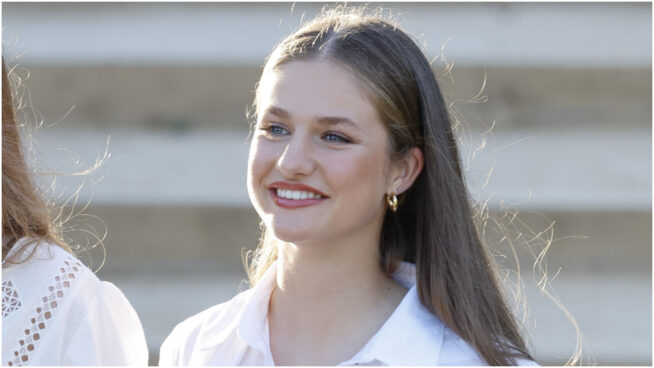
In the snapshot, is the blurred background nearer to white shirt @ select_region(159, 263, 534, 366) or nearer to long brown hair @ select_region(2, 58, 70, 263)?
white shirt @ select_region(159, 263, 534, 366)

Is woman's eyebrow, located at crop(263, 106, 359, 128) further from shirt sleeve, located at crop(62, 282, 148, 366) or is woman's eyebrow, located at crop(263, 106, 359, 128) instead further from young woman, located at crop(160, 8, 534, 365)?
shirt sleeve, located at crop(62, 282, 148, 366)

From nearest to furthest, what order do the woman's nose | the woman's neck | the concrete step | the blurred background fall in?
the woman's nose, the woman's neck, the blurred background, the concrete step

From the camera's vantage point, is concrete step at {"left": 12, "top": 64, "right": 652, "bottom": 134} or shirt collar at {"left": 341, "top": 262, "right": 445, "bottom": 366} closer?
shirt collar at {"left": 341, "top": 262, "right": 445, "bottom": 366}

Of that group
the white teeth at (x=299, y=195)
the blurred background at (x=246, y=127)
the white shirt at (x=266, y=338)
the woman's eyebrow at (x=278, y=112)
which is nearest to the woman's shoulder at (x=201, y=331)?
the white shirt at (x=266, y=338)

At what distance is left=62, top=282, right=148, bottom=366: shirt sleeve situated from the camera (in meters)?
2.14

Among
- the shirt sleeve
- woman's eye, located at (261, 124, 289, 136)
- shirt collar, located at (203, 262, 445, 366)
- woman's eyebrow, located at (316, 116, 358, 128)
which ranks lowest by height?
the shirt sleeve

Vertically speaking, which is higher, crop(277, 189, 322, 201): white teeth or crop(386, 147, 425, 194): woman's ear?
crop(386, 147, 425, 194): woman's ear

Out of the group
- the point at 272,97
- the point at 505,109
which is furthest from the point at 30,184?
the point at 505,109

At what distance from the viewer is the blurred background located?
3949 mm

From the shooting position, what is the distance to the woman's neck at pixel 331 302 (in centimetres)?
219

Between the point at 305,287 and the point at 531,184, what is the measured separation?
202 cm

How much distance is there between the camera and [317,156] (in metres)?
2.07

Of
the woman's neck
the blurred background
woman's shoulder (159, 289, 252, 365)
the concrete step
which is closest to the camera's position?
the woman's neck

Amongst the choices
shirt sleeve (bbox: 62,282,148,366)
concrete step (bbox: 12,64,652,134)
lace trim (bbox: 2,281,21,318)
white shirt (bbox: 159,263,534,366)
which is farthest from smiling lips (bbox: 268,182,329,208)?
concrete step (bbox: 12,64,652,134)
